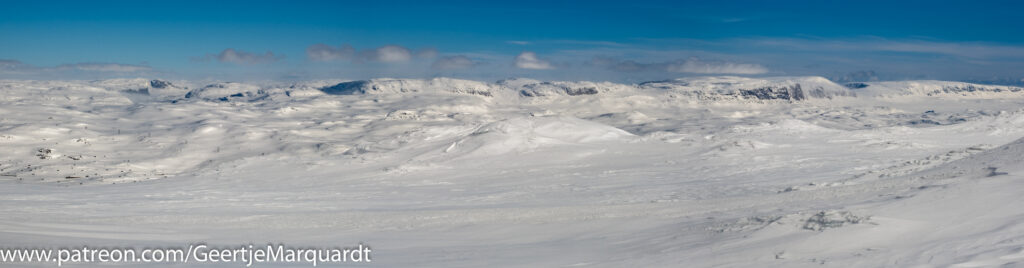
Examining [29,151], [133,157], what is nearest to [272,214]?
[133,157]

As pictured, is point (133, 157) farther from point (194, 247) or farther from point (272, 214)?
point (194, 247)

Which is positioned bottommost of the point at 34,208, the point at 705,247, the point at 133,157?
the point at 705,247

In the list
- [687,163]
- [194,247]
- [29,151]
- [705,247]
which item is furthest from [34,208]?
[29,151]

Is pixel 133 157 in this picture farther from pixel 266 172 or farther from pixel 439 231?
pixel 439 231

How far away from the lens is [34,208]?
3988 cm

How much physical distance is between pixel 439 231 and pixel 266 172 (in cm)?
4455

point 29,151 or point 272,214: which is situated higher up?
point 29,151

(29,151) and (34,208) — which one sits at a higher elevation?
(29,151)

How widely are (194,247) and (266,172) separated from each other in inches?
1793

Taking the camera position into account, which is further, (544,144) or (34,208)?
(544,144)

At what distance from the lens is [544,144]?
7675 cm

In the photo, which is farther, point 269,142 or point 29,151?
point 269,142

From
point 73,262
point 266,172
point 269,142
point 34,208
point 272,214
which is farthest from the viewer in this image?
point 269,142

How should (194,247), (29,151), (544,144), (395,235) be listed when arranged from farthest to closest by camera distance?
(29,151)
(544,144)
(395,235)
(194,247)
